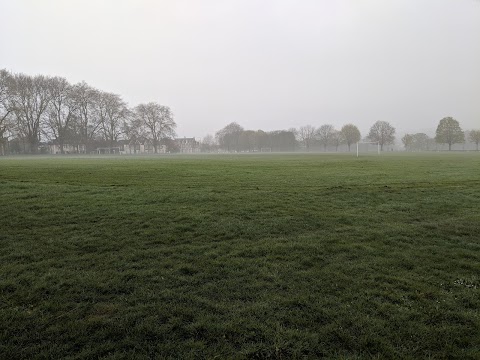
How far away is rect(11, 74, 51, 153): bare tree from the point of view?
74.2 metres

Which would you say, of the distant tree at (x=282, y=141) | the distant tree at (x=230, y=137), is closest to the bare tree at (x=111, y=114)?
the distant tree at (x=230, y=137)

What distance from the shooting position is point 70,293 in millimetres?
5645

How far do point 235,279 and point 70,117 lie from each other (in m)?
96.2

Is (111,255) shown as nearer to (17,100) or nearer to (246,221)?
(246,221)

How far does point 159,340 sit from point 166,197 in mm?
9366

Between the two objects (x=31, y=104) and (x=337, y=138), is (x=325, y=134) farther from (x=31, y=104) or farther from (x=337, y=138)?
(x=31, y=104)

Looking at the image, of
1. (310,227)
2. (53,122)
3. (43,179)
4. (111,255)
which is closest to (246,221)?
(310,227)

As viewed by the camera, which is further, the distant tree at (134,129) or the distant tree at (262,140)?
the distant tree at (262,140)

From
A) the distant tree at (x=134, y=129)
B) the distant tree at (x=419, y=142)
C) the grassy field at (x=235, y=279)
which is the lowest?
the grassy field at (x=235, y=279)

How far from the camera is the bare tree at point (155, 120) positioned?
3893 inches

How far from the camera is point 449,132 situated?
10838 cm

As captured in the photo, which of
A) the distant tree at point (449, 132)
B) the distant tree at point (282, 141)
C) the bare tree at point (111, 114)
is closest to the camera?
the bare tree at point (111, 114)

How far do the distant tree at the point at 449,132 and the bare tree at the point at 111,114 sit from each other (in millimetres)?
107987

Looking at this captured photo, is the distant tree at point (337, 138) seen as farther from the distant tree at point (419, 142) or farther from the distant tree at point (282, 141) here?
the distant tree at point (419, 142)
